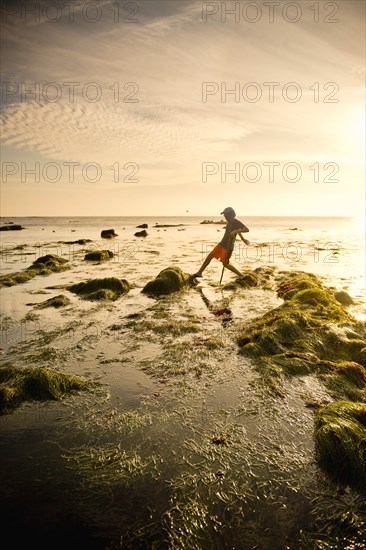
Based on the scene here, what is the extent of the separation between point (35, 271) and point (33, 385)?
11233 mm

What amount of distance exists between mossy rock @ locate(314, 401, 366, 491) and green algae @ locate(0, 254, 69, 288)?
12050mm

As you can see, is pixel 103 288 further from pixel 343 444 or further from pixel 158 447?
pixel 343 444

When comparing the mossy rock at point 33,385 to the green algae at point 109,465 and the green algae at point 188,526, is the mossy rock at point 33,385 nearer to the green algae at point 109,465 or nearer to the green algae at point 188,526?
the green algae at point 109,465

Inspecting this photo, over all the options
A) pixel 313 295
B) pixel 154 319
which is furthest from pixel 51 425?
pixel 313 295

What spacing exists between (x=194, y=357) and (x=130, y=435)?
2.48 meters

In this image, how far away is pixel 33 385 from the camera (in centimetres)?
499

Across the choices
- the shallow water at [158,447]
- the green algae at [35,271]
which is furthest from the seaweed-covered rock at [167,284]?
the green algae at [35,271]

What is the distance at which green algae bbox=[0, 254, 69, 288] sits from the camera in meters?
12.9

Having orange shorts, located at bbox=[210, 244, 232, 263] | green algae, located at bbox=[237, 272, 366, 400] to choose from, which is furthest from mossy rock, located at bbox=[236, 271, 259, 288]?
green algae, located at bbox=[237, 272, 366, 400]

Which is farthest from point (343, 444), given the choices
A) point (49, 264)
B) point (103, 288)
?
point (49, 264)

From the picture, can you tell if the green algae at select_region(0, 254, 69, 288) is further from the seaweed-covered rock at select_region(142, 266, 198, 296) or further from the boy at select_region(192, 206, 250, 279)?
the boy at select_region(192, 206, 250, 279)

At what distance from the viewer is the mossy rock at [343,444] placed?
3.48 metres

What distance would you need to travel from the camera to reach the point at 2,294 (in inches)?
435

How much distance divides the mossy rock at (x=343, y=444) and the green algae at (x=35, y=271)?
1205 cm
